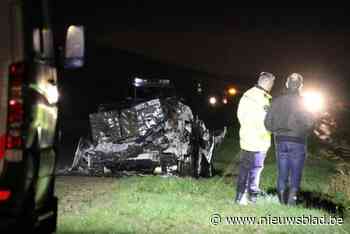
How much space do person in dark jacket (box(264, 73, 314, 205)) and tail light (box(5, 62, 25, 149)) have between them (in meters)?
4.86

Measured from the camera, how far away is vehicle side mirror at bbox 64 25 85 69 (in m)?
5.41

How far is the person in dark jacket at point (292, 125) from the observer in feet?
27.6

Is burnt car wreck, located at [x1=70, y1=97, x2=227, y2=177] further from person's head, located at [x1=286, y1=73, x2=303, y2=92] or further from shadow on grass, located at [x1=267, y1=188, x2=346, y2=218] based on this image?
person's head, located at [x1=286, y1=73, x2=303, y2=92]

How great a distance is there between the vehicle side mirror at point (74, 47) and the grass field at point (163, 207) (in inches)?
83.3

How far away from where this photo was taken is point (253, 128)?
8.59 m

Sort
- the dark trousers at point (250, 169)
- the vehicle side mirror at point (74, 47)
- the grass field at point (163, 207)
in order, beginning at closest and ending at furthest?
the vehicle side mirror at point (74, 47)
the grass field at point (163, 207)
the dark trousers at point (250, 169)

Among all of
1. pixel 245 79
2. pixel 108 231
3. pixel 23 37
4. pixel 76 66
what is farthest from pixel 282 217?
pixel 245 79

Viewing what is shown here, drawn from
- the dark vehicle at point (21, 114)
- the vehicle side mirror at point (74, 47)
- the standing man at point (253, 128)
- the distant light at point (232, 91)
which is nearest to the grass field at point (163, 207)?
the standing man at point (253, 128)

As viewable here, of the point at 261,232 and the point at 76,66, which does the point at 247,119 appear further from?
the point at 76,66

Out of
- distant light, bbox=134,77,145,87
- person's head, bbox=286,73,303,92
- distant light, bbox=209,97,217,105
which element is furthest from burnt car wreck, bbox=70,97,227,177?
distant light, bbox=209,97,217,105

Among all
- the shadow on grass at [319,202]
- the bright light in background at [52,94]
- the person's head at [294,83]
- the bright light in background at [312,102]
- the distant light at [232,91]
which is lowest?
the distant light at [232,91]

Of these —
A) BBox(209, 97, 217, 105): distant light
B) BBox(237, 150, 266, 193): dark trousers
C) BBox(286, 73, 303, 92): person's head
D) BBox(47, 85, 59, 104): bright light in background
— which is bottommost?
BBox(209, 97, 217, 105): distant light

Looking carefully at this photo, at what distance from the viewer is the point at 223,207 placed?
27.5ft

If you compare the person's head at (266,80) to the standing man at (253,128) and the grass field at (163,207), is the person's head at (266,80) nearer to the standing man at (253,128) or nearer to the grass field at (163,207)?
the standing man at (253,128)
